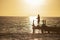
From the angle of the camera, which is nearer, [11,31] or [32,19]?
[11,31]

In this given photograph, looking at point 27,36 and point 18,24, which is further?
point 18,24

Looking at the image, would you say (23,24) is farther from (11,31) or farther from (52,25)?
(52,25)

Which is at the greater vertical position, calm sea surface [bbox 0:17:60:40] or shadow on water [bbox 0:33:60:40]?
calm sea surface [bbox 0:17:60:40]

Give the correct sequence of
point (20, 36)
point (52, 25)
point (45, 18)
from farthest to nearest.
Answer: point (45, 18), point (52, 25), point (20, 36)

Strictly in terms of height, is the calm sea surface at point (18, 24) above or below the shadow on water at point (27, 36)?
above

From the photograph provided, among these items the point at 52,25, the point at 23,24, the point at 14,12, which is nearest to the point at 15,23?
the point at 23,24

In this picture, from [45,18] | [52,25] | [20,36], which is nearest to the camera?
[20,36]

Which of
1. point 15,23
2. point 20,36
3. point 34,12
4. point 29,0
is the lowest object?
point 20,36

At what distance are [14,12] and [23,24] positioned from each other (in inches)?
10.1

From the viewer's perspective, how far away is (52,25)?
1528 mm

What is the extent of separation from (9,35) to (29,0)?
1.95 ft

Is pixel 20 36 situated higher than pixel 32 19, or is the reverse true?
pixel 32 19

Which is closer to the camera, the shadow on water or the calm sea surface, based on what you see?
the shadow on water

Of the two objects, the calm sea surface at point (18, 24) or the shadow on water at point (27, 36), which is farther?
the calm sea surface at point (18, 24)
